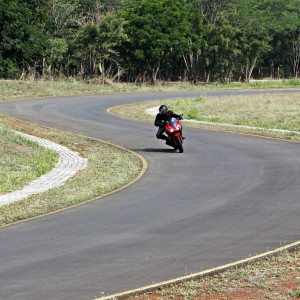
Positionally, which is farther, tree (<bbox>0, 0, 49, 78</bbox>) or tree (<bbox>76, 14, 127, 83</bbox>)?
tree (<bbox>76, 14, 127, 83</bbox>)

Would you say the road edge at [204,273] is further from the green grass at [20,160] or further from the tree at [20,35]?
the tree at [20,35]

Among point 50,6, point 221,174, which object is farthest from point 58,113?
point 50,6

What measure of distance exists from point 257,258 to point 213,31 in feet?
252

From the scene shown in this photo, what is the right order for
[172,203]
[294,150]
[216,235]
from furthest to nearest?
[294,150] → [172,203] → [216,235]

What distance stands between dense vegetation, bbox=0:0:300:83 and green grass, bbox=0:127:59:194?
1668 inches

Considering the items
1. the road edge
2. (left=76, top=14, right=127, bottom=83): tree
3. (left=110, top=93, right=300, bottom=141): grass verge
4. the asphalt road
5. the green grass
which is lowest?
(left=110, top=93, right=300, bottom=141): grass verge

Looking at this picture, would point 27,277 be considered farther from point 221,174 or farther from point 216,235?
point 221,174

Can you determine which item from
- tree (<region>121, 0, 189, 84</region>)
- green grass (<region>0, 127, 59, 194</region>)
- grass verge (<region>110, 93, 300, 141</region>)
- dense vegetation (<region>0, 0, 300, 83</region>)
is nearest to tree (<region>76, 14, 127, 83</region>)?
dense vegetation (<region>0, 0, 300, 83</region>)

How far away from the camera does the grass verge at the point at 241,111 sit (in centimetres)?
3609

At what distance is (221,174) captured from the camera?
2064 cm

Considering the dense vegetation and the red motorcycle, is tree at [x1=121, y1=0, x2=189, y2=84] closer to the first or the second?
the dense vegetation

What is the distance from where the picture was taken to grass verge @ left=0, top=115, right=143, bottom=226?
16125 mm

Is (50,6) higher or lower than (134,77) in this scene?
higher

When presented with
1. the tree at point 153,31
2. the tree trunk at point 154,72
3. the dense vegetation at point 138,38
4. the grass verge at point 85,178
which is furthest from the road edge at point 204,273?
the tree trunk at point 154,72
